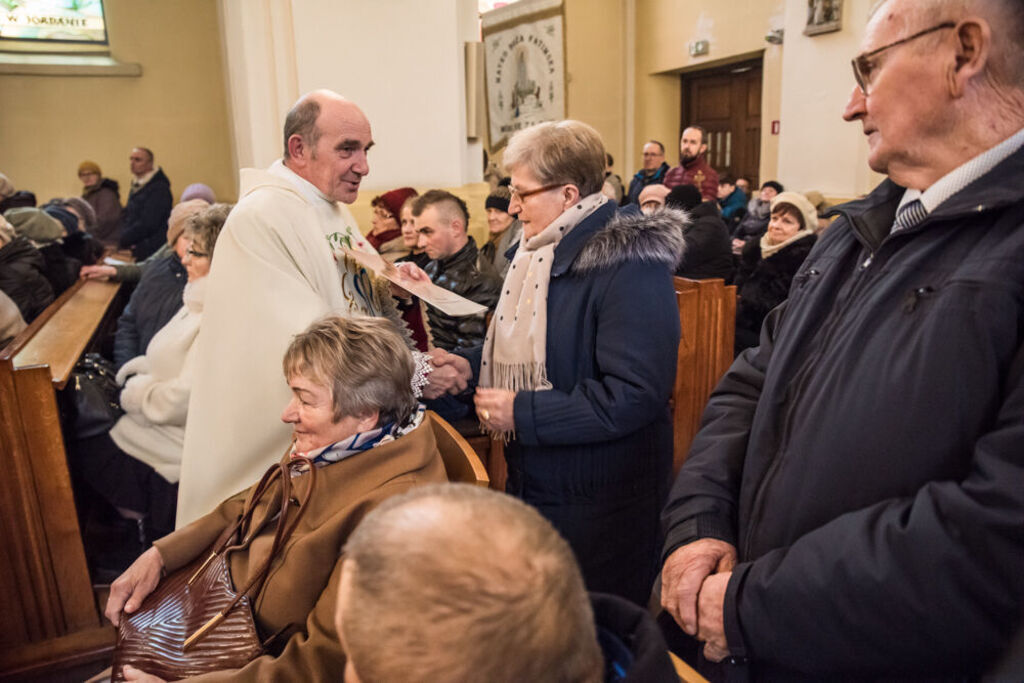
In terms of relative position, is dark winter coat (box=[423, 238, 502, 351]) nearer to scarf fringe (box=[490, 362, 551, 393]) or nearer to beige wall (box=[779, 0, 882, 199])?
scarf fringe (box=[490, 362, 551, 393])

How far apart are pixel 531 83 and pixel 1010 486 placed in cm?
807

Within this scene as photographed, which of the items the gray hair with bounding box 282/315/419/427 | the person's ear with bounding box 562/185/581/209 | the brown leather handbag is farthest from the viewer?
the person's ear with bounding box 562/185/581/209

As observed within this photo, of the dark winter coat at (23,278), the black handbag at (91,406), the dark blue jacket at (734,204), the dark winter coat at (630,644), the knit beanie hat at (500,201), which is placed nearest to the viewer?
the dark winter coat at (630,644)

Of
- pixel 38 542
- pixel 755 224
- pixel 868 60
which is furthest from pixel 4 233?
pixel 755 224

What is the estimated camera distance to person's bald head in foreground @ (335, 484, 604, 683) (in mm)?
663

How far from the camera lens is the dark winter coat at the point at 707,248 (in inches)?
179

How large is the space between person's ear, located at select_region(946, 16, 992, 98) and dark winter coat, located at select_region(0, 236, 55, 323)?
13.8 ft

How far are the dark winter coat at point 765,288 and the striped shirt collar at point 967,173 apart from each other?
304cm

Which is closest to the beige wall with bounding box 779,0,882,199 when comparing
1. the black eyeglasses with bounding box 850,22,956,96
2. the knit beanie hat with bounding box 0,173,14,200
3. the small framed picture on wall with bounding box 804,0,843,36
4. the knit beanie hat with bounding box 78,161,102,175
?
the small framed picture on wall with bounding box 804,0,843,36

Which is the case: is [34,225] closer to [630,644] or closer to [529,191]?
[529,191]

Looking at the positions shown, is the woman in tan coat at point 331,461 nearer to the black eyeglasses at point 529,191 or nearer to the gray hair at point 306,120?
the black eyeglasses at point 529,191

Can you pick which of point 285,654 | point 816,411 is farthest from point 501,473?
point 816,411

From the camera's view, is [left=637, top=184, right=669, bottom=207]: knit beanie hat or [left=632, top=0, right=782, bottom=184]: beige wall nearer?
[left=637, top=184, right=669, bottom=207]: knit beanie hat

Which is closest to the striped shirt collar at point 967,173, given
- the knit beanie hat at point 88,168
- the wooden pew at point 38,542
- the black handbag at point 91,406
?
the wooden pew at point 38,542
